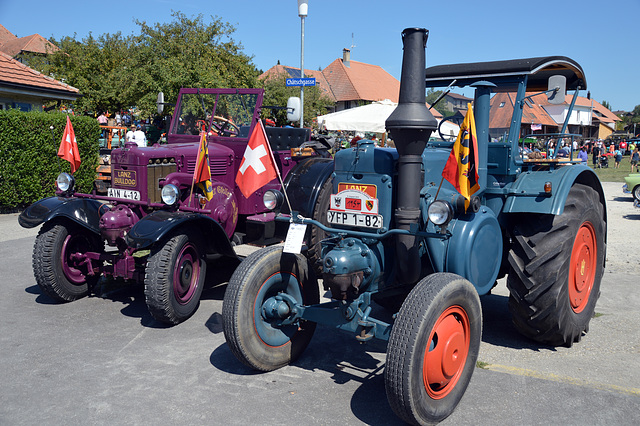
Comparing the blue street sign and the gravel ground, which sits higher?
the blue street sign

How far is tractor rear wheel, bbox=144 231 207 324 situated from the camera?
5004 mm

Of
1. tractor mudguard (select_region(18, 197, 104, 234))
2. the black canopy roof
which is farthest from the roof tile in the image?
the black canopy roof

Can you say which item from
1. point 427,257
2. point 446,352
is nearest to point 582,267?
point 427,257

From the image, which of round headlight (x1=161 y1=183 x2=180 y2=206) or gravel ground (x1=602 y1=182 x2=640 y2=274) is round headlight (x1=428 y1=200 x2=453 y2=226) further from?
gravel ground (x1=602 y1=182 x2=640 y2=274)

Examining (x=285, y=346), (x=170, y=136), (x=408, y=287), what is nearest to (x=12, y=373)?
(x=285, y=346)

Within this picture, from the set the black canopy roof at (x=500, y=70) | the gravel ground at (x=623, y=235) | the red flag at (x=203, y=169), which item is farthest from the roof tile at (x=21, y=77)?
the gravel ground at (x=623, y=235)

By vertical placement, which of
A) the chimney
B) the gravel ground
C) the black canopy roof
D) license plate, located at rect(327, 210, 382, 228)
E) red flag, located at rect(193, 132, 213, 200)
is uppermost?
the chimney

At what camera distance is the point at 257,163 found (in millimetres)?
4551

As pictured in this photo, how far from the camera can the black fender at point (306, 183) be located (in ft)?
22.0

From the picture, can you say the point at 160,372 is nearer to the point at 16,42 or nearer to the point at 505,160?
the point at 505,160

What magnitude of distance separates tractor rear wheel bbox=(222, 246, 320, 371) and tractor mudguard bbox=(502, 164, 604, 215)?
1844 millimetres

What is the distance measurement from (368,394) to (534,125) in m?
3.30

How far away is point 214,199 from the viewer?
649 centimetres

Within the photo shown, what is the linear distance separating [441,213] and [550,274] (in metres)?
1.40
